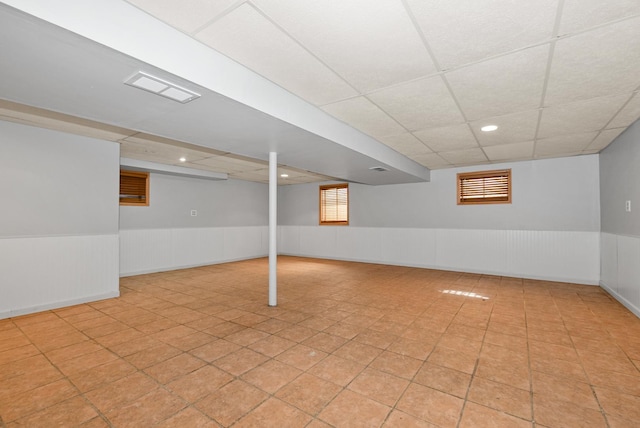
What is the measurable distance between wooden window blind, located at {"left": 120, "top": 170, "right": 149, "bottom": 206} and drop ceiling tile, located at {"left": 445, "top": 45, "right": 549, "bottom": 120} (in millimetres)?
7167

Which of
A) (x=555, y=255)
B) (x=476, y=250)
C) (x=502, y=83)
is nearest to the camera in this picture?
(x=502, y=83)

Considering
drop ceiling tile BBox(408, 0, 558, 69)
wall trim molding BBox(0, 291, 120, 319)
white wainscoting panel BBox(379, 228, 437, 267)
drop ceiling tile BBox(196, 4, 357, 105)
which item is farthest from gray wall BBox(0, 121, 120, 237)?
white wainscoting panel BBox(379, 228, 437, 267)

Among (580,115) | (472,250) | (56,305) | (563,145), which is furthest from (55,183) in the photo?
(563,145)

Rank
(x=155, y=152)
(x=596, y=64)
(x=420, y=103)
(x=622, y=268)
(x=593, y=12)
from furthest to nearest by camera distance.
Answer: (x=155, y=152)
(x=622, y=268)
(x=420, y=103)
(x=596, y=64)
(x=593, y=12)

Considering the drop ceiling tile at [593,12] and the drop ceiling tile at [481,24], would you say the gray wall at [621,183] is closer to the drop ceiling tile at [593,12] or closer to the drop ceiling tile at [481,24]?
the drop ceiling tile at [593,12]

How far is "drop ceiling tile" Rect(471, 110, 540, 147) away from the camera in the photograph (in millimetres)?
3752

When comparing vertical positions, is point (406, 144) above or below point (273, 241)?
above

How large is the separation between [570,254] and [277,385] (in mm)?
6624

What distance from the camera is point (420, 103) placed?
3.35m

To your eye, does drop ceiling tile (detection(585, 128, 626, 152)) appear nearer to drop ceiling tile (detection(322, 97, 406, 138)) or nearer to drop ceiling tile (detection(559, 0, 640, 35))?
drop ceiling tile (detection(322, 97, 406, 138))

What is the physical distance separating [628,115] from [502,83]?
2.25m

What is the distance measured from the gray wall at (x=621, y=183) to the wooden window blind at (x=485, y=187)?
5.26ft

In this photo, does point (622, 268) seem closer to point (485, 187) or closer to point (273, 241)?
point (485, 187)

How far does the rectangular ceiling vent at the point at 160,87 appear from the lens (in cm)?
218
